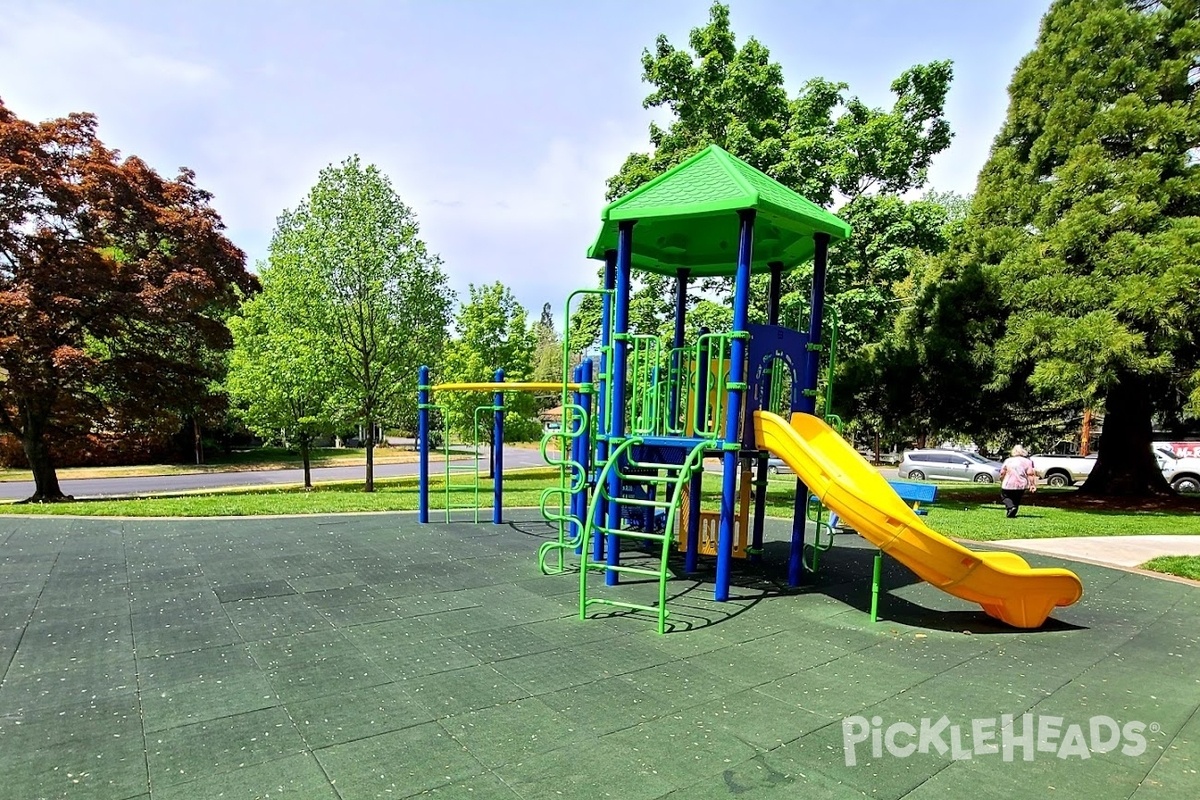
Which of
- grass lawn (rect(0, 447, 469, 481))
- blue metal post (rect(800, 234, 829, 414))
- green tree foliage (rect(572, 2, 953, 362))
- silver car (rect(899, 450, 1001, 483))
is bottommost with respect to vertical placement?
grass lawn (rect(0, 447, 469, 481))

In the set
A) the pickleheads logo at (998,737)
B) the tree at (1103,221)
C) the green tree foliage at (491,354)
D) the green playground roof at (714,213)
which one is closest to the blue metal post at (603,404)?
the green playground roof at (714,213)

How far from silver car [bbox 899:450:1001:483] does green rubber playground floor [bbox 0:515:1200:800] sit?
21.6 metres

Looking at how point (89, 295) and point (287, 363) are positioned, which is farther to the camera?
point (287, 363)

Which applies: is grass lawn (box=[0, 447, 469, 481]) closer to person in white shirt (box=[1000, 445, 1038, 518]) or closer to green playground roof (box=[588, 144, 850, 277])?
person in white shirt (box=[1000, 445, 1038, 518])

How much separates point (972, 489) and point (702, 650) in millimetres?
19013

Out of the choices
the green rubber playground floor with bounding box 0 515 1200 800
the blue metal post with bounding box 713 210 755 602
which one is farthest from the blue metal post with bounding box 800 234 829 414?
the green rubber playground floor with bounding box 0 515 1200 800

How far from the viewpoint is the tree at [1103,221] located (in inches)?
473

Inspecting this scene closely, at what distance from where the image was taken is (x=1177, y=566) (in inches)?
319

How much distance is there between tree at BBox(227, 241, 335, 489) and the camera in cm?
1661

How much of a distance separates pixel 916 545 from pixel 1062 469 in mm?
25673

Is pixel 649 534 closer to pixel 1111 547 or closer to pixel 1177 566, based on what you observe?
pixel 1177 566

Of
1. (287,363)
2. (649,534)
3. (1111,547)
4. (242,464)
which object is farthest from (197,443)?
(1111,547)

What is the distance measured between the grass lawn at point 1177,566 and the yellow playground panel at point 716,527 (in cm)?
515

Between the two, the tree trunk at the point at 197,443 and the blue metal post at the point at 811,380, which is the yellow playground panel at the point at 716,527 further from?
the tree trunk at the point at 197,443
